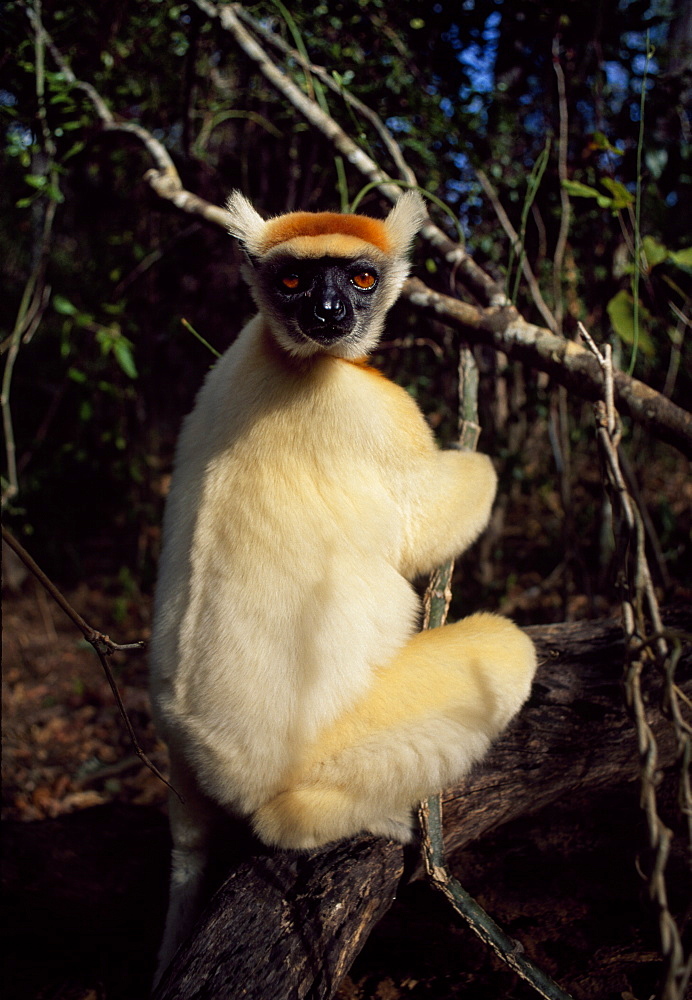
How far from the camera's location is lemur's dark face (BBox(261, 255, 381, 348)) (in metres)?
2.41

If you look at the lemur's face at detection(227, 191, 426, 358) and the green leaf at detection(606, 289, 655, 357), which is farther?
the green leaf at detection(606, 289, 655, 357)

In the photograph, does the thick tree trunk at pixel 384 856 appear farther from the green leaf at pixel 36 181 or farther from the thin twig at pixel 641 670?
the green leaf at pixel 36 181

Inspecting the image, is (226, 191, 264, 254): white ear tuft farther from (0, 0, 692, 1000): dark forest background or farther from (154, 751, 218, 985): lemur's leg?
(154, 751, 218, 985): lemur's leg

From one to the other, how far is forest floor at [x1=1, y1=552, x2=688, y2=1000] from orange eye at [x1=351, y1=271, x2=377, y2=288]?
2.21 metres

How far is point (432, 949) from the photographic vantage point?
265 centimetres

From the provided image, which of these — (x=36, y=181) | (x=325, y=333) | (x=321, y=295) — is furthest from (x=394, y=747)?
(x=36, y=181)

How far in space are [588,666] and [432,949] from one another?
140cm

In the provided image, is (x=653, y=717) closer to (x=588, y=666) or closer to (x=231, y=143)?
(x=588, y=666)

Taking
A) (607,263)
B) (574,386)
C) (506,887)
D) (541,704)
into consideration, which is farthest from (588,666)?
(607,263)

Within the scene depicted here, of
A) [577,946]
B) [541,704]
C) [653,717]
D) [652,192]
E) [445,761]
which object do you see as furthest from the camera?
[652,192]

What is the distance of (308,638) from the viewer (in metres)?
2.22

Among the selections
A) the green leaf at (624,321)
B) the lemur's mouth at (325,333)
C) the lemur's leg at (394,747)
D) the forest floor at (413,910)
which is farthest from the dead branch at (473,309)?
the forest floor at (413,910)

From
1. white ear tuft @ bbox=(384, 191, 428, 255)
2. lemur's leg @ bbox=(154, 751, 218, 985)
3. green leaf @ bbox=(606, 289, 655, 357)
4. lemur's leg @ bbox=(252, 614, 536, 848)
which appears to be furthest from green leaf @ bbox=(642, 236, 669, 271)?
lemur's leg @ bbox=(154, 751, 218, 985)

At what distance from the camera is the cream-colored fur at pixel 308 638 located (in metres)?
2.19
